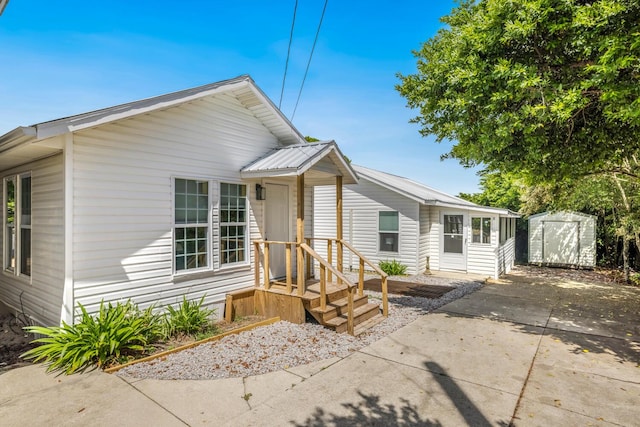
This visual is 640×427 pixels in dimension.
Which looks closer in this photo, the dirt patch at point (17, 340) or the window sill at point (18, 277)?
the dirt patch at point (17, 340)

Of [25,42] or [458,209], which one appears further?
[458,209]

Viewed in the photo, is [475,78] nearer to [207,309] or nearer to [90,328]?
[207,309]

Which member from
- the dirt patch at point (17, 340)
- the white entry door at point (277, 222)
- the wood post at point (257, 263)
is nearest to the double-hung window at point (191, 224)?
the wood post at point (257, 263)

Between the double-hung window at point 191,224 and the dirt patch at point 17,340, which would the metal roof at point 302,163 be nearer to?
the double-hung window at point 191,224

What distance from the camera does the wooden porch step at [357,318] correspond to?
5.95 meters

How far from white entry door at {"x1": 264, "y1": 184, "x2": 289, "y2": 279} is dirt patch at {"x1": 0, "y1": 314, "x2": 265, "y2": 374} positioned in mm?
1426

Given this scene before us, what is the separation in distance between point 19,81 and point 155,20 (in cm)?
453

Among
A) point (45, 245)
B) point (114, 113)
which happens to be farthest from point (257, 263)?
point (114, 113)

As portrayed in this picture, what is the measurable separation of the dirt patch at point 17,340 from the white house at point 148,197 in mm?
324

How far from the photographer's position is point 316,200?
1444 centimetres

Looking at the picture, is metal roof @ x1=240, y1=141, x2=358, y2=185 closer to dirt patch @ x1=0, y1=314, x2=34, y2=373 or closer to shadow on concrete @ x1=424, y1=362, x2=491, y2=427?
shadow on concrete @ x1=424, y1=362, x2=491, y2=427

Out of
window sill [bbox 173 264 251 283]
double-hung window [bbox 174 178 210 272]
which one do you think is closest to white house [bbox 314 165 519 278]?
window sill [bbox 173 264 251 283]

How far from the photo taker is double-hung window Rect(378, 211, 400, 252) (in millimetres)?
12609

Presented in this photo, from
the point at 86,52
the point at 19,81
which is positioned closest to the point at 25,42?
the point at 86,52
